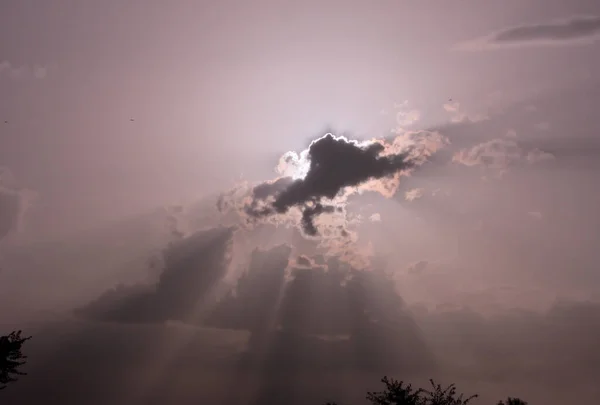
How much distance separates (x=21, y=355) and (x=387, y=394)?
39690 mm

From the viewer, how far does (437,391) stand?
42344mm

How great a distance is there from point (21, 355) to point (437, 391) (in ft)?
149

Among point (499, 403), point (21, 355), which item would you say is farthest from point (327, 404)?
point (21, 355)

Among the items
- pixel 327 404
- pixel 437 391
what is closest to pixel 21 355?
pixel 327 404

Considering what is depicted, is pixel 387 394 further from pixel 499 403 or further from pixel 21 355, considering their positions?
pixel 21 355

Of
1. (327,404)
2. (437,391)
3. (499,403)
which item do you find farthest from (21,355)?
(499,403)

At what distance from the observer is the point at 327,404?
5359cm

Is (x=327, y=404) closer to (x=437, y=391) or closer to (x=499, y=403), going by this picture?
(x=437, y=391)

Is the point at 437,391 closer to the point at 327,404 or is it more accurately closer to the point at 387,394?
the point at 387,394

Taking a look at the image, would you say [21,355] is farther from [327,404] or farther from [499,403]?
[499,403]

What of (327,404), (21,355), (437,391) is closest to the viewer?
(21,355)

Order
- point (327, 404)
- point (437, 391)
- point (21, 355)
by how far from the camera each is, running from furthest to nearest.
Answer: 1. point (327, 404)
2. point (437, 391)
3. point (21, 355)

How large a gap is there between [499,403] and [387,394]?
1397cm

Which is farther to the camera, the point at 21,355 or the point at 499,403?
the point at 499,403
